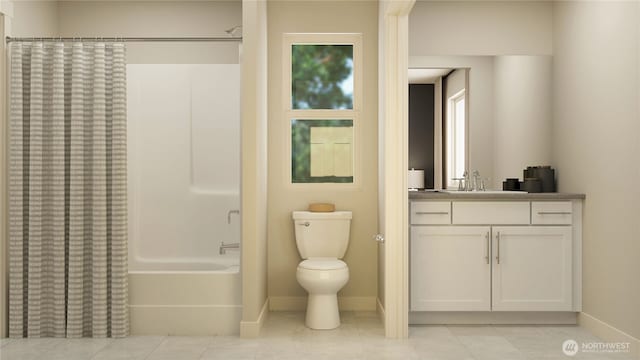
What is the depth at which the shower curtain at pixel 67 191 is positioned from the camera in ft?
10.6

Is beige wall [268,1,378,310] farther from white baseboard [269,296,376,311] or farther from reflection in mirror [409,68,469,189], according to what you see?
reflection in mirror [409,68,469,189]

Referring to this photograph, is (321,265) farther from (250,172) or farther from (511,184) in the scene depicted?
(511,184)

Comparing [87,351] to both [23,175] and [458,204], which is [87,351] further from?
[458,204]

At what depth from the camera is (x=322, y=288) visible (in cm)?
351

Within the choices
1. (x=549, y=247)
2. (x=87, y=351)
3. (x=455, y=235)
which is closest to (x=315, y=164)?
(x=455, y=235)

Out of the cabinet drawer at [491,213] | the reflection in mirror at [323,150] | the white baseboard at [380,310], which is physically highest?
the reflection in mirror at [323,150]

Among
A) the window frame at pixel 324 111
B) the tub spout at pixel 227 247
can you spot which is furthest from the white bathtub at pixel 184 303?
the window frame at pixel 324 111

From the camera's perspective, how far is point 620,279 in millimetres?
3078

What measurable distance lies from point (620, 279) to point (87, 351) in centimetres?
311

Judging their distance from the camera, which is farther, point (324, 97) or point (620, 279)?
point (324, 97)

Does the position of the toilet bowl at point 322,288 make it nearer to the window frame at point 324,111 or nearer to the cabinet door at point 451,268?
the cabinet door at point 451,268

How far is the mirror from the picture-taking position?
3.96 meters

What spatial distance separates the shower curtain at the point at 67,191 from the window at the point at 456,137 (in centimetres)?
234

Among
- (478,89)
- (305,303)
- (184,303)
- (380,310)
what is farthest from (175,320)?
(478,89)
